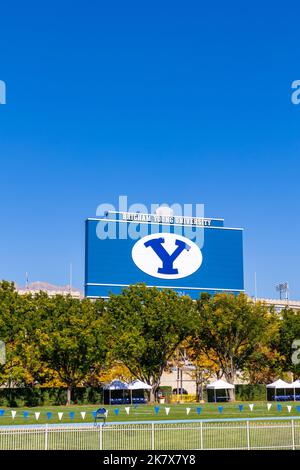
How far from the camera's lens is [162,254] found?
379 ft

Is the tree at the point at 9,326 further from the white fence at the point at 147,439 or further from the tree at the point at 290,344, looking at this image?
the white fence at the point at 147,439

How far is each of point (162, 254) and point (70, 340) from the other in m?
45.7

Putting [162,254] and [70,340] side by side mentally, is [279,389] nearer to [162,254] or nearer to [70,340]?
[70,340]

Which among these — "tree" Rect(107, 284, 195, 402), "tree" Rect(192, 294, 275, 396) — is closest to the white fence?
"tree" Rect(107, 284, 195, 402)

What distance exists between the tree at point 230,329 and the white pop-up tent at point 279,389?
6.47 m

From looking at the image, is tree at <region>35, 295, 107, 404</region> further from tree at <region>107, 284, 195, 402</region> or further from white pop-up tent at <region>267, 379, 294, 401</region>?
white pop-up tent at <region>267, 379, 294, 401</region>

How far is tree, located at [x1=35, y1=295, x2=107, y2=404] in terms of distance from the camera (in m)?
72.0

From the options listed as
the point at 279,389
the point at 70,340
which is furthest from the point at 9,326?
the point at 279,389

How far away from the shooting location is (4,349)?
69.7m

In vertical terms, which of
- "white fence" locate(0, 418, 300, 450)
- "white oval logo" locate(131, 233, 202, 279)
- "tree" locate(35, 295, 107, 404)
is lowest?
"white fence" locate(0, 418, 300, 450)

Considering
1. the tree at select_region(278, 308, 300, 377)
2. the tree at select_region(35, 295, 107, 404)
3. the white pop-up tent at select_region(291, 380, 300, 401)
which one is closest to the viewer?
the tree at select_region(35, 295, 107, 404)

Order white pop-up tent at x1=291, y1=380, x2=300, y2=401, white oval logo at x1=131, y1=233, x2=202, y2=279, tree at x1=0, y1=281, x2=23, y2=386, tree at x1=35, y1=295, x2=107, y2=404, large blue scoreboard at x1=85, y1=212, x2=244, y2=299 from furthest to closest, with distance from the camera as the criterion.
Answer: white oval logo at x1=131, y1=233, x2=202, y2=279
large blue scoreboard at x1=85, y1=212, x2=244, y2=299
white pop-up tent at x1=291, y1=380, x2=300, y2=401
tree at x1=35, y1=295, x2=107, y2=404
tree at x1=0, y1=281, x2=23, y2=386

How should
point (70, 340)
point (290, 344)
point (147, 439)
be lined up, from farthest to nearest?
point (290, 344) < point (70, 340) < point (147, 439)

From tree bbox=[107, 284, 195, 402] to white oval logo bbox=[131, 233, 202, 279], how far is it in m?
27.6
